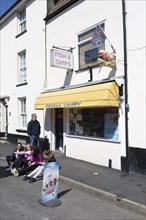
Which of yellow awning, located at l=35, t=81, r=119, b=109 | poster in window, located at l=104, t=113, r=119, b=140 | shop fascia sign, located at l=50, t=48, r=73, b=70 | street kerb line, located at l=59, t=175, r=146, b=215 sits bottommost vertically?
street kerb line, located at l=59, t=175, r=146, b=215

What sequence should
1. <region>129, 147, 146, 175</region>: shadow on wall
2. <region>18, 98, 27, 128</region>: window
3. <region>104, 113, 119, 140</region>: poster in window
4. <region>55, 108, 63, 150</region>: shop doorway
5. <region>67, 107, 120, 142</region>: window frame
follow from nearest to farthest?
<region>129, 147, 146, 175</region>: shadow on wall → <region>104, 113, 119, 140</region>: poster in window → <region>67, 107, 120, 142</region>: window frame → <region>55, 108, 63, 150</region>: shop doorway → <region>18, 98, 27, 128</region>: window

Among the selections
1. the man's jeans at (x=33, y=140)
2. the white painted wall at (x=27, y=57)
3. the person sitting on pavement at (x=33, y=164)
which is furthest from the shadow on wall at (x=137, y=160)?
the white painted wall at (x=27, y=57)

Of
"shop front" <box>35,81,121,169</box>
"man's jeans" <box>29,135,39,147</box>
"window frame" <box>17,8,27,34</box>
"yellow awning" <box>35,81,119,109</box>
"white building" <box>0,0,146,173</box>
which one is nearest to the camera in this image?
"white building" <box>0,0,146,173</box>

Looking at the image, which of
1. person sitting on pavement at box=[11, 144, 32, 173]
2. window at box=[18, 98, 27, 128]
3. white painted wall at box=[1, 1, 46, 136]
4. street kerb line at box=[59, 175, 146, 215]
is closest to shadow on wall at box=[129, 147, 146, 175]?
street kerb line at box=[59, 175, 146, 215]

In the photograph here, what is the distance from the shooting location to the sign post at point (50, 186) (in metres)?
5.98

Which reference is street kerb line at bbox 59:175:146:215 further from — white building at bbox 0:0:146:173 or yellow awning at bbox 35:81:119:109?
yellow awning at bbox 35:81:119:109

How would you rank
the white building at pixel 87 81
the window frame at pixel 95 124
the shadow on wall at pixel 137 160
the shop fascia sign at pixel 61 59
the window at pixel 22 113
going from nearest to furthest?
the shadow on wall at pixel 137 160 < the white building at pixel 87 81 < the window frame at pixel 95 124 < the shop fascia sign at pixel 61 59 < the window at pixel 22 113

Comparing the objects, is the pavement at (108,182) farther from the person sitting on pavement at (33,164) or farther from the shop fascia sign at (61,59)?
the shop fascia sign at (61,59)

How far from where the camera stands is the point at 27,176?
26.8ft

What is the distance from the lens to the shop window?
9.27 metres

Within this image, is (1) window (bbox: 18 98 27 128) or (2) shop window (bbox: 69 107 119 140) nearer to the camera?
(2) shop window (bbox: 69 107 119 140)

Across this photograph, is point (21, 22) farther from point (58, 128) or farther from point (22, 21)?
point (58, 128)

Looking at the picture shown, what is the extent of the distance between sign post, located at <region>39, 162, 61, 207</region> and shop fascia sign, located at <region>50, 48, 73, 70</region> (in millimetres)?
4937

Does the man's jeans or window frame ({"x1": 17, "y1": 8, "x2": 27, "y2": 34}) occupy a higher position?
window frame ({"x1": 17, "y1": 8, "x2": 27, "y2": 34})
